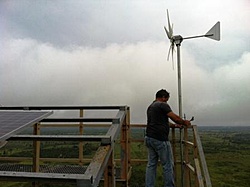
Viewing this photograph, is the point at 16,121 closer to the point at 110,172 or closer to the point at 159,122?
the point at 110,172

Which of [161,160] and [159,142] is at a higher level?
[159,142]

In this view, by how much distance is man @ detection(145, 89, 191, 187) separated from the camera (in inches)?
162

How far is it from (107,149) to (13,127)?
1.11 meters

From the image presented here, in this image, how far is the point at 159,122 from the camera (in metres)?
4.24

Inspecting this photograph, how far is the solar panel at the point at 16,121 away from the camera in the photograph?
2.50 m

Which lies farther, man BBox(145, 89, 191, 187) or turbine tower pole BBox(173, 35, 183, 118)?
turbine tower pole BBox(173, 35, 183, 118)

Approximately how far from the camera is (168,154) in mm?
A: 4188

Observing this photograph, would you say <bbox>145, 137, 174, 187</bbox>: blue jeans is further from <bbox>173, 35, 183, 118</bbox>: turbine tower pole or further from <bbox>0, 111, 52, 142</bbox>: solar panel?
<bbox>0, 111, 52, 142</bbox>: solar panel

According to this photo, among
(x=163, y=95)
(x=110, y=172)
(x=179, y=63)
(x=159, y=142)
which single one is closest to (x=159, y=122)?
(x=159, y=142)

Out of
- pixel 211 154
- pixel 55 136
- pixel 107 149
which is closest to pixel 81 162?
pixel 55 136

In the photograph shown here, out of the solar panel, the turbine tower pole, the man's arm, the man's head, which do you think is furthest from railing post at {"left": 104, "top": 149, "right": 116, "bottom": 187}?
the turbine tower pole

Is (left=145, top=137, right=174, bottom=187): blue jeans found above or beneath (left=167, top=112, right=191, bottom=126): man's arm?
beneath

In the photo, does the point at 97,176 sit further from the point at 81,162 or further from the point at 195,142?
the point at 81,162

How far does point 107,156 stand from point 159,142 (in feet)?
7.35
